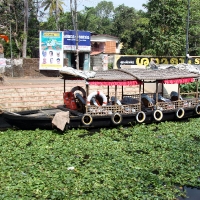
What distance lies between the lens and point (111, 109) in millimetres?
11133

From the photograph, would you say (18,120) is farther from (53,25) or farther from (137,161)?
(53,25)

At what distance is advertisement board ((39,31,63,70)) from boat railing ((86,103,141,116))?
38.7 feet

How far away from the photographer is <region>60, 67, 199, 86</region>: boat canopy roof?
10.6 meters

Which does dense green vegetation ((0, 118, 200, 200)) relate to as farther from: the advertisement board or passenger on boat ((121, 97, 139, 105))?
the advertisement board

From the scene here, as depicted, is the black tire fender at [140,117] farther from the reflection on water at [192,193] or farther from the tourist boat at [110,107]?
the reflection on water at [192,193]

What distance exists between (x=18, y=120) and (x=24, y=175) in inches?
143

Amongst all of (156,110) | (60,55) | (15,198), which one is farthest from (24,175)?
(60,55)

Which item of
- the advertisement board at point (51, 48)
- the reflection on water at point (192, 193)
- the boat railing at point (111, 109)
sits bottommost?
the reflection on water at point (192, 193)

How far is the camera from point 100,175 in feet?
22.7

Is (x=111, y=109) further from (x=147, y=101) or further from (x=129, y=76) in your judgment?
(x=147, y=101)

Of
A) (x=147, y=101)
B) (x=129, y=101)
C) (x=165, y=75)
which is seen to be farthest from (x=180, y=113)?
(x=129, y=101)

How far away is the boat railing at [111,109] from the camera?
35.4ft

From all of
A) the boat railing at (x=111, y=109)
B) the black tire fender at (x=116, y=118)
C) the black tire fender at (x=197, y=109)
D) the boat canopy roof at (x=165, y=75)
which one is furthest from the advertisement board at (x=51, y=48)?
the black tire fender at (x=116, y=118)

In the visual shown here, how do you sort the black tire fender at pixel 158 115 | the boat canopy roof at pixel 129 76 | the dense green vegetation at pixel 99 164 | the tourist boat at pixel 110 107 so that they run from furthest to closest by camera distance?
the black tire fender at pixel 158 115, the boat canopy roof at pixel 129 76, the tourist boat at pixel 110 107, the dense green vegetation at pixel 99 164
